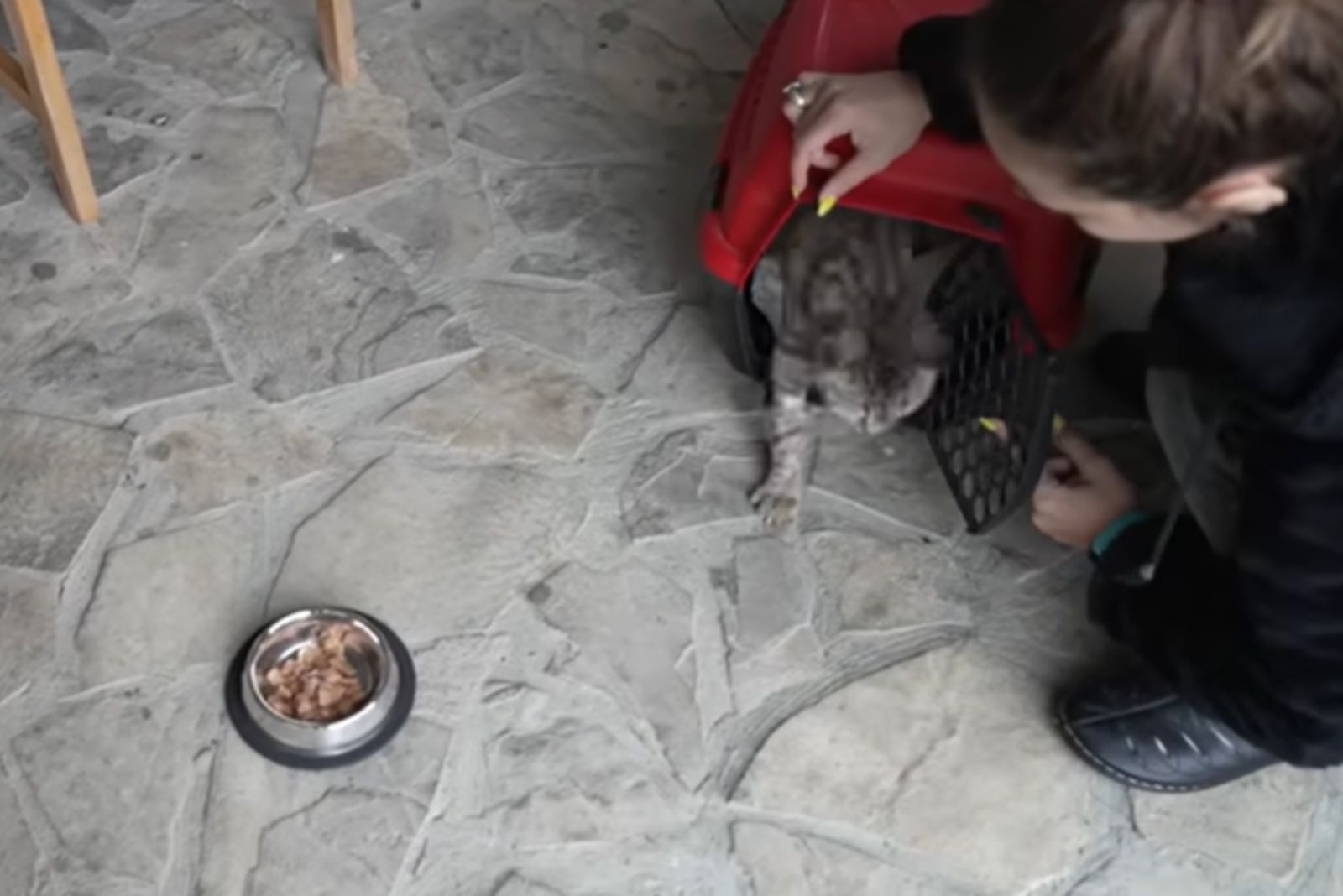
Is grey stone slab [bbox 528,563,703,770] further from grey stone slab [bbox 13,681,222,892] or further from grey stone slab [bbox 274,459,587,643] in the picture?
grey stone slab [bbox 13,681,222,892]

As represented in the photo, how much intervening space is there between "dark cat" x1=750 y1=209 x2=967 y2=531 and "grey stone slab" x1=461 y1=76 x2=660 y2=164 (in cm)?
50

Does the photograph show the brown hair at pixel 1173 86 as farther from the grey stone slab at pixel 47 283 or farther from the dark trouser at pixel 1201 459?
the grey stone slab at pixel 47 283

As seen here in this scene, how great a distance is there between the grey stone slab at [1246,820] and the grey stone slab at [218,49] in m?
1.55

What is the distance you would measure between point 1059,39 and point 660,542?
881mm

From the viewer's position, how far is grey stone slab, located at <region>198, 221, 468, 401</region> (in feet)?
6.63

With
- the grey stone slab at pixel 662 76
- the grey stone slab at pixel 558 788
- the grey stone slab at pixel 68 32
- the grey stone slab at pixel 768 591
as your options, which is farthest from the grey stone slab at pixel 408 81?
the grey stone slab at pixel 558 788

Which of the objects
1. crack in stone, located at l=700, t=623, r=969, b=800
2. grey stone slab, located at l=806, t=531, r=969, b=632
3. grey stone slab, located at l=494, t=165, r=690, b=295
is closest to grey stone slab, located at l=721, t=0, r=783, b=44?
grey stone slab, located at l=494, t=165, r=690, b=295

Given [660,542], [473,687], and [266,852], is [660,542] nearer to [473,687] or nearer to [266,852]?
[473,687]

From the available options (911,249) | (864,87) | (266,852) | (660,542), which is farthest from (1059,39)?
(266,852)

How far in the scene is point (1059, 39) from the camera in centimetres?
118

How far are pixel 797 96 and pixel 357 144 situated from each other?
82cm

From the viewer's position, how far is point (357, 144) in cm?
226

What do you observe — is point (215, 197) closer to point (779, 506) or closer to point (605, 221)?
point (605, 221)

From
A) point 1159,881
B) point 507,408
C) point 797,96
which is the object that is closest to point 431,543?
point 507,408
